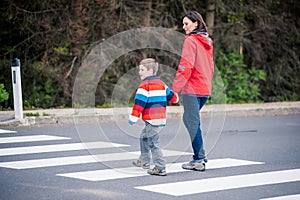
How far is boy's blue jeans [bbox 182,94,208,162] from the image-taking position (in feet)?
26.5

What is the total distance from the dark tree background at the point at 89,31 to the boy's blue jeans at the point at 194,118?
7.59 meters

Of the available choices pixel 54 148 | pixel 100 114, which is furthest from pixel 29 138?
pixel 100 114

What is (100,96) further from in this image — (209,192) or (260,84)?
(209,192)

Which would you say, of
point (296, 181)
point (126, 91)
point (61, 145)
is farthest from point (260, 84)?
point (296, 181)

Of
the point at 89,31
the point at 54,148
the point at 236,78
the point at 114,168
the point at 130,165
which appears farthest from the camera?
the point at 236,78

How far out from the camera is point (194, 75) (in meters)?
8.00

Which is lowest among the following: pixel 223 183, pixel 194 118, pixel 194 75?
pixel 223 183

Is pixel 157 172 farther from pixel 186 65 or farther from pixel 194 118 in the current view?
pixel 186 65

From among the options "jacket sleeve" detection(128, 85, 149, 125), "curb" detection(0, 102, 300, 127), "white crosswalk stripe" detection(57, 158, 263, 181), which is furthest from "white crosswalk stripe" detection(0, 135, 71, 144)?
"jacket sleeve" detection(128, 85, 149, 125)

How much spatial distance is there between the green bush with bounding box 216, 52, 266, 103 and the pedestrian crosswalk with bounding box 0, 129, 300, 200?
357 inches

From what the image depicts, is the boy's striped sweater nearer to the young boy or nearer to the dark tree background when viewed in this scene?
the young boy

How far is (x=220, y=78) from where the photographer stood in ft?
59.6

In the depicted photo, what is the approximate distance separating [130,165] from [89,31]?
30.5 feet

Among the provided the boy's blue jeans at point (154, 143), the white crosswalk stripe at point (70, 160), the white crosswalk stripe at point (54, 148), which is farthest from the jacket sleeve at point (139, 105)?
the white crosswalk stripe at point (54, 148)
